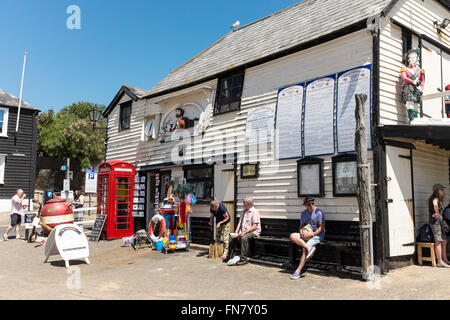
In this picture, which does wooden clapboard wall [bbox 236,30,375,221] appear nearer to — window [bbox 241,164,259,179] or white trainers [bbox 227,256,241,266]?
window [bbox 241,164,259,179]

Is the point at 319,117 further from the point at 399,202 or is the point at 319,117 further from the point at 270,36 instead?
the point at 270,36

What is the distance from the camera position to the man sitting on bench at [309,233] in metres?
7.63

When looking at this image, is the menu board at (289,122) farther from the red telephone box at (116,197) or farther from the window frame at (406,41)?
the red telephone box at (116,197)

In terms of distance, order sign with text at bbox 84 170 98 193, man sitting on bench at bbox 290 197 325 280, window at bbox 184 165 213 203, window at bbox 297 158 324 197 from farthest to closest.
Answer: sign with text at bbox 84 170 98 193, window at bbox 184 165 213 203, window at bbox 297 158 324 197, man sitting on bench at bbox 290 197 325 280

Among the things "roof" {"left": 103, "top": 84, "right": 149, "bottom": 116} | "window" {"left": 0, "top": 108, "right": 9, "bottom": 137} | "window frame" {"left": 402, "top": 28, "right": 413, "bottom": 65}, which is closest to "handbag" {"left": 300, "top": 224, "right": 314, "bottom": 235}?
"window frame" {"left": 402, "top": 28, "right": 413, "bottom": 65}

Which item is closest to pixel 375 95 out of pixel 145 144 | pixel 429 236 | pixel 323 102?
pixel 323 102

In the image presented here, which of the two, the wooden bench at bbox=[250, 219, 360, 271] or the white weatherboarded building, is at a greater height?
the white weatherboarded building

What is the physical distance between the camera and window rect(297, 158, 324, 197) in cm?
865

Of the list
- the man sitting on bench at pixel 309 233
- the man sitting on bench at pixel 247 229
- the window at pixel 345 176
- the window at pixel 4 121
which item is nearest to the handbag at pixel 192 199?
the man sitting on bench at pixel 247 229

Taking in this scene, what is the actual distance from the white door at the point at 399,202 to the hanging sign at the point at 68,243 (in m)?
7.08

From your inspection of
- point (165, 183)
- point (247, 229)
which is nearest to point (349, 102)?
point (247, 229)

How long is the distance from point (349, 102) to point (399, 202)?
7.86 ft

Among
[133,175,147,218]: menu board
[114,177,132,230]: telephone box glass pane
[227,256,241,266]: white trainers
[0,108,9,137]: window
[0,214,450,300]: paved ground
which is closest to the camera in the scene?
[0,214,450,300]: paved ground

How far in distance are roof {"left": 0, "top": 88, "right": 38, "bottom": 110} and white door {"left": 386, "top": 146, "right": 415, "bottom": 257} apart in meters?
23.8
